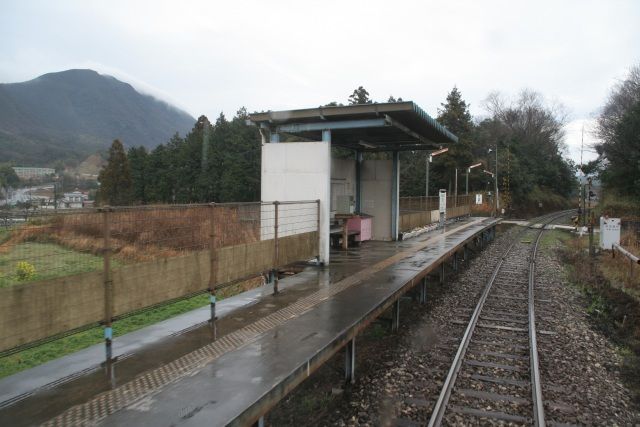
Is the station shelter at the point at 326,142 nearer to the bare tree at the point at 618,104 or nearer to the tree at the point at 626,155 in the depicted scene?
the tree at the point at 626,155

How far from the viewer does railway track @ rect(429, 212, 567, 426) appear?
5020 mm

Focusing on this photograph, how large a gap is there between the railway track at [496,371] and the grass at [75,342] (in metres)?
4.99

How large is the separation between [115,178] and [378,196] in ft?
192

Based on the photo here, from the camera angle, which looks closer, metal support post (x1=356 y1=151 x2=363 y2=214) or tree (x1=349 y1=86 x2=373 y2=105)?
metal support post (x1=356 y1=151 x2=363 y2=214)

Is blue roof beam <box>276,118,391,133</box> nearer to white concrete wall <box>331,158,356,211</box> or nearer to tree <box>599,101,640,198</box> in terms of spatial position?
white concrete wall <box>331,158,356,211</box>

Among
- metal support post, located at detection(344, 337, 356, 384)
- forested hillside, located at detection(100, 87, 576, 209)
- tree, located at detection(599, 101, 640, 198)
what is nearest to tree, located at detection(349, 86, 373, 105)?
forested hillside, located at detection(100, 87, 576, 209)

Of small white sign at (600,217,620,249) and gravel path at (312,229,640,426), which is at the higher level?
small white sign at (600,217,620,249)

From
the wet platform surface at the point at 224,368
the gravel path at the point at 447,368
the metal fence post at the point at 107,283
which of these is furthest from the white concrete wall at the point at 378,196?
the metal fence post at the point at 107,283

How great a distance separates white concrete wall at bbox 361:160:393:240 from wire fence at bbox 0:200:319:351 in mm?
8304

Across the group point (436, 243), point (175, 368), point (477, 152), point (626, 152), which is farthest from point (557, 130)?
point (175, 368)

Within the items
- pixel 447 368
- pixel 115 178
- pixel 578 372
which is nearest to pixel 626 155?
pixel 578 372

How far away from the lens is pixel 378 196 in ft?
48.6

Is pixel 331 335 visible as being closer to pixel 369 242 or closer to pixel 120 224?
pixel 120 224

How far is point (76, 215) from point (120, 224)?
20.4 inches
